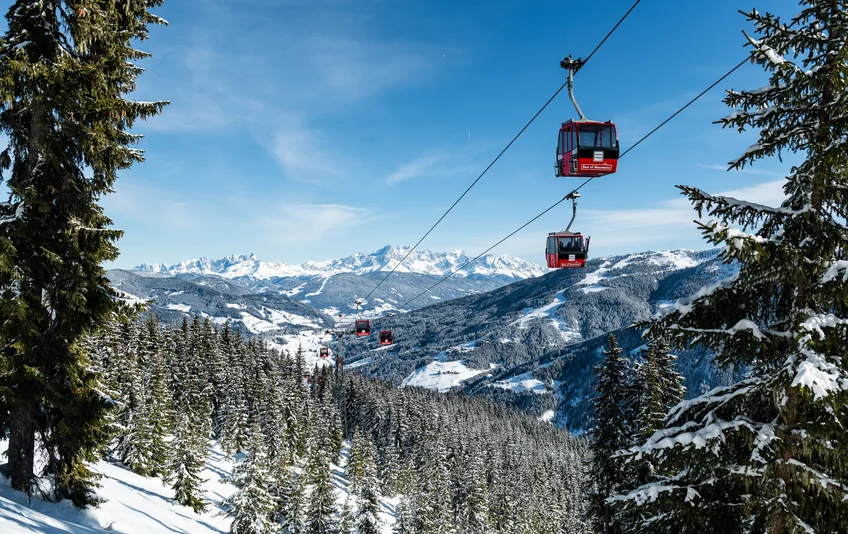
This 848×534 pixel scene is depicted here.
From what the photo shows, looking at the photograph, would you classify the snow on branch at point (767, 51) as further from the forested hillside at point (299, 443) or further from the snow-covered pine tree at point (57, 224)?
the forested hillside at point (299, 443)

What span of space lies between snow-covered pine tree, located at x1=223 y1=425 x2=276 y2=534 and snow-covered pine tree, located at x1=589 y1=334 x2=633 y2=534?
22755 mm

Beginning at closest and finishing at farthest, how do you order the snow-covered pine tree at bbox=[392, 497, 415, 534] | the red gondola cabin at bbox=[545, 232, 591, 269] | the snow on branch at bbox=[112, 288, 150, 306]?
1. the snow on branch at bbox=[112, 288, 150, 306]
2. the red gondola cabin at bbox=[545, 232, 591, 269]
3. the snow-covered pine tree at bbox=[392, 497, 415, 534]

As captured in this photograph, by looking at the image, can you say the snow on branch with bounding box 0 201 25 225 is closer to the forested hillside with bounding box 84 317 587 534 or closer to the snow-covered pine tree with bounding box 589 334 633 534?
the forested hillside with bounding box 84 317 587 534

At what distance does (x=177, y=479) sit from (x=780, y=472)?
44.6 metres

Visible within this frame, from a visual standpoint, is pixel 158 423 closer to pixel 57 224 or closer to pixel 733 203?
pixel 57 224

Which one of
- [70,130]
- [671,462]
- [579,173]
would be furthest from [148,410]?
[671,462]

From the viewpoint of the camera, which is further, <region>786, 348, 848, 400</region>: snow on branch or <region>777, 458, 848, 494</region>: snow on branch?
<region>777, 458, 848, 494</region>: snow on branch

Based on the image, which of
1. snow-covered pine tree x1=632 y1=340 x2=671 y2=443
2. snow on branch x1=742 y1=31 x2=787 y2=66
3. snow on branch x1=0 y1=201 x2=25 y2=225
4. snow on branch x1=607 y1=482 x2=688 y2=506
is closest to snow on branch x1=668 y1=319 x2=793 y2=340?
snow on branch x1=607 y1=482 x2=688 y2=506

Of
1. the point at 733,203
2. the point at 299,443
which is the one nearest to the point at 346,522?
the point at 299,443

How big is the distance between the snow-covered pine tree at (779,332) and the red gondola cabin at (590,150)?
8110mm

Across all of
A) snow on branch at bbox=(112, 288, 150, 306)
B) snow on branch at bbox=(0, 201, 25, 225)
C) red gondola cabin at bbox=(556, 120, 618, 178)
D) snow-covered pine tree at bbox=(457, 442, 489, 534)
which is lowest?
snow-covered pine tree at bbox=(457, 442, 489, 534)

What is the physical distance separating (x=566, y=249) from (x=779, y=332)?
13775 mm

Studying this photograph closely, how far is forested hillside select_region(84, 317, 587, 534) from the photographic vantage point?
40.4 meters

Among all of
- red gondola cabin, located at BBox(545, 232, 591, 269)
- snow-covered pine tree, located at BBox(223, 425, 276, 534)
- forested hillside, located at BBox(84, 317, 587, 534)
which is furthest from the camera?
forested hillside, located at BBox(84, 317, 587, 534)
